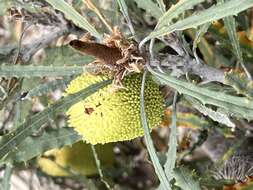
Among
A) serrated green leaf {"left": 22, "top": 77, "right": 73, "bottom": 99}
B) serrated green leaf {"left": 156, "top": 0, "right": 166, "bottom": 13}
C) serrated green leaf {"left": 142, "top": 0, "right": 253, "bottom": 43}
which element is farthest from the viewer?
serrated green leaf {"left": 22, "top": 77, "right": 73, "bottom": 99}

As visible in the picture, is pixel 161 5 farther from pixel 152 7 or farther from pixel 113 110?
pixel 113 110

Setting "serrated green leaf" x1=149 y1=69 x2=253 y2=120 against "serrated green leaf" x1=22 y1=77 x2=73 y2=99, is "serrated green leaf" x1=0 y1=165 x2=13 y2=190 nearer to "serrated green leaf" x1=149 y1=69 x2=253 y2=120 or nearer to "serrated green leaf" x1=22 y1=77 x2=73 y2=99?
"serrated green leaf" x1=22 y1=77 x2=73 y2=99

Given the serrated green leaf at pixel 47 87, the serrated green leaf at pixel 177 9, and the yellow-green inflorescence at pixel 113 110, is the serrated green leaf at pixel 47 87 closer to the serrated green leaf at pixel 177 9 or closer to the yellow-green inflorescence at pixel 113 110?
the yellow-green inflorescence at pixel 113 110

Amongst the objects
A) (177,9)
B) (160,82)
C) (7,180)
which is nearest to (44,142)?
(7,180)

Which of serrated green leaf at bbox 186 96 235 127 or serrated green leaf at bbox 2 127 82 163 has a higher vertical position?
serrated green leaf at bbox 186 96 235 127

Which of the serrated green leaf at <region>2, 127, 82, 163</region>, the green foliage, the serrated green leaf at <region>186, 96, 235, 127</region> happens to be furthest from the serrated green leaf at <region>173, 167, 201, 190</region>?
the serrated green leaf at <region>2, 127, 82, 163</region>

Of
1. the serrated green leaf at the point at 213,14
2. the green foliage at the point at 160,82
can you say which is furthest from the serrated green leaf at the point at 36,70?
Result: the serrated green leaf at the point at 213,14
